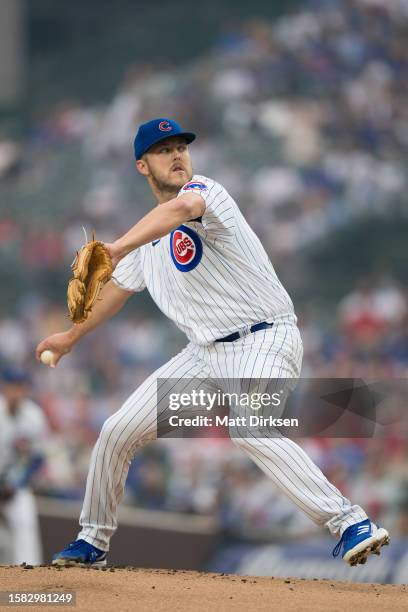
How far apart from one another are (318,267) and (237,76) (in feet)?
8.36

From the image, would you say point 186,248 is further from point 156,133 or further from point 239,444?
point 239,444

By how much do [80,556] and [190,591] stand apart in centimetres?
60

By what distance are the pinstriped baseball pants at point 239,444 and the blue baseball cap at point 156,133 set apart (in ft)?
2.51

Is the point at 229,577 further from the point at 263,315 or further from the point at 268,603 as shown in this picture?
the point at 263,315

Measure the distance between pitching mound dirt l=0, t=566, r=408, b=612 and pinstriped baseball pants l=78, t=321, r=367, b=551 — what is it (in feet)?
0.81

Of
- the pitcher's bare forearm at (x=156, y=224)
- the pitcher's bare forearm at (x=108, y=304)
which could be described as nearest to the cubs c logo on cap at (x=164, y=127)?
the pitcher's bare forearm at (x=156, y=224)

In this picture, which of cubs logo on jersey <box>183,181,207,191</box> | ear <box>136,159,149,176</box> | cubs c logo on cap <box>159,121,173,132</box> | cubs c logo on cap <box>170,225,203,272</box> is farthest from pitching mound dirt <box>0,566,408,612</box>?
cubs c logo on cap <box>159,121,173,132</box>

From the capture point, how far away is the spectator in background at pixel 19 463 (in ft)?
21.4

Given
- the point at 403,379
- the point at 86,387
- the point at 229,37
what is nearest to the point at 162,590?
the point at 403,379

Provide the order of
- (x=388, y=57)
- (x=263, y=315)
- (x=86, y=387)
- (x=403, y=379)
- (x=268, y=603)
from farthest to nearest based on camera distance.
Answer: (x=388, y=57), (x=86, y=387), (x=403, y=379), (x=263, y=315), (x=268, y=603)

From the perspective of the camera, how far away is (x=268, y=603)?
301cm

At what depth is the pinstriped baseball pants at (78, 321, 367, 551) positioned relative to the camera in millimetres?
3285

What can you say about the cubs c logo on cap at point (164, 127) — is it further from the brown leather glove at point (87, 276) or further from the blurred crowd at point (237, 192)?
the blurred crowd at point (237, 192)

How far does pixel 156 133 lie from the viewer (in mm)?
3617
